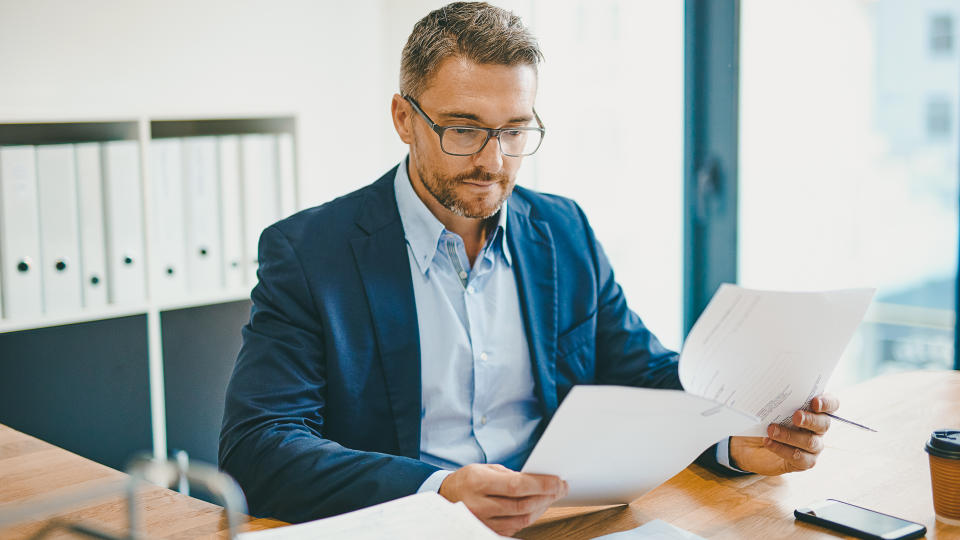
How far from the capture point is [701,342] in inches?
42.4

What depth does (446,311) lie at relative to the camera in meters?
1.50

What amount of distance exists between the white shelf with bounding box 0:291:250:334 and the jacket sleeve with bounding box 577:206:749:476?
1.15 meters

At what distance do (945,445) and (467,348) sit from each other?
719 millimetres

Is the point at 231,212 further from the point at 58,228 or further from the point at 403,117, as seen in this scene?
the point at 403,117

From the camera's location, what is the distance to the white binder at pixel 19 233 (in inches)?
80.5

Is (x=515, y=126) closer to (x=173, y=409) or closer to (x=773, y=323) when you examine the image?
(x=773, y=323)

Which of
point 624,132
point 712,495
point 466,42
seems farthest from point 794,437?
point 624,132

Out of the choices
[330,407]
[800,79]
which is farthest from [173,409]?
[800,79]

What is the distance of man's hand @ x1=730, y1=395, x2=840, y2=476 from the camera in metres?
1.21

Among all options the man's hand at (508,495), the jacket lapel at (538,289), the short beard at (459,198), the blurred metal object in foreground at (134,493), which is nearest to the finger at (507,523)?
the man's hand at (508,495)

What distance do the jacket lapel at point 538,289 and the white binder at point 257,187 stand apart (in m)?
1.03

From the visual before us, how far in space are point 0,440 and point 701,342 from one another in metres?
1.12

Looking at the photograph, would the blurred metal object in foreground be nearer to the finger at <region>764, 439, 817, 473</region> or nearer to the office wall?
the finger at <region>764, 439, 817, 473</region>

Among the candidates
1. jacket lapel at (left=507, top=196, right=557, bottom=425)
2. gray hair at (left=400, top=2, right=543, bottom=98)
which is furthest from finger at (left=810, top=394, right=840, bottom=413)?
gray hair at (left=400, top=2, right=543, bottom=98)
